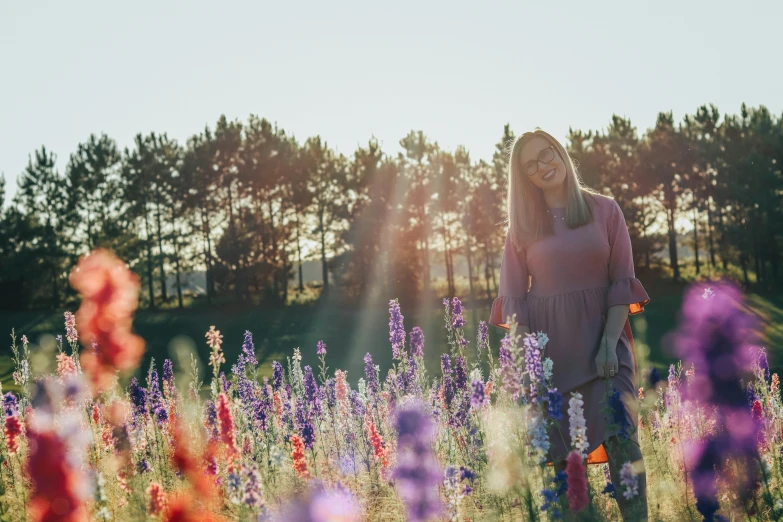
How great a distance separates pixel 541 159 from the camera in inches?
160

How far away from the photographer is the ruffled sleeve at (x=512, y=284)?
13.2ft

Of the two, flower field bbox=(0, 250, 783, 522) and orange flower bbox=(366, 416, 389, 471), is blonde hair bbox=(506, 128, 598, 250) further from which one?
orange flower bbox=(366, 416, 389, 471)

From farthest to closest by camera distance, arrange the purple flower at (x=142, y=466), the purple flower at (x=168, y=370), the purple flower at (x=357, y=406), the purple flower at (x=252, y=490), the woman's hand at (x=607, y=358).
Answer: the purple flower at (x=168, y=370), the purple flower at (x=357, y=406), the purple flower at (x=142, y=466), the woman's hand at (x=607, y=358), the purple flower at (x=252, y=490)

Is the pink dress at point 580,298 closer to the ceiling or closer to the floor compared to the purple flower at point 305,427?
closer to the ceiling

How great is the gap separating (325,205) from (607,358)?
3618 cm

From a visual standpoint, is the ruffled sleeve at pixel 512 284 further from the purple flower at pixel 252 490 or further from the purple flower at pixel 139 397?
the purple flower at pixel 139 397

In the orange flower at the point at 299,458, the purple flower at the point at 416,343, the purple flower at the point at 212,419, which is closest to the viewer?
the orange flower at the point at 299,458

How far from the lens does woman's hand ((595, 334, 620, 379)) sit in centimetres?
358

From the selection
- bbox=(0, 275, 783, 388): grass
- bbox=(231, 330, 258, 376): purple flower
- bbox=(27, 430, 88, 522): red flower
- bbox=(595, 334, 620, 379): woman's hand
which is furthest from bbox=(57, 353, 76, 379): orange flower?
bbox=(0, 275, 783, 388): grass

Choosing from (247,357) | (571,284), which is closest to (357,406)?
(247,357)

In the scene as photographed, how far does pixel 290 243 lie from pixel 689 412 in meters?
36.9

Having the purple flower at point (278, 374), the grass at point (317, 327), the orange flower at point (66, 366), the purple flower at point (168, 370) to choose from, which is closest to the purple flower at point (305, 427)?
the purple flower at point (278, 374)

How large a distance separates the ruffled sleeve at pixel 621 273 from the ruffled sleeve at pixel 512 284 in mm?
494

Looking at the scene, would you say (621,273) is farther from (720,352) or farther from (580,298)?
(720,352)
